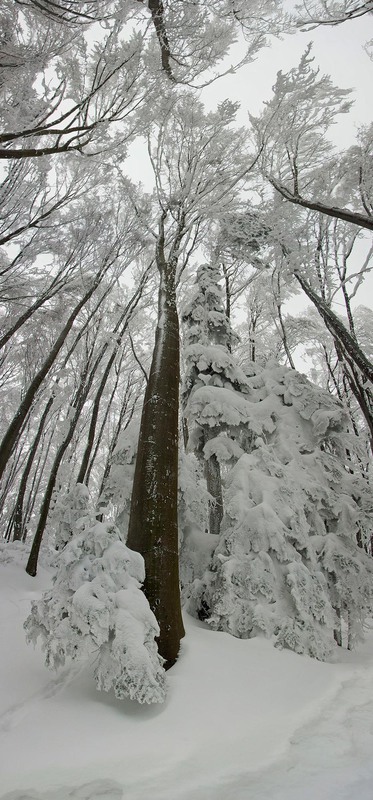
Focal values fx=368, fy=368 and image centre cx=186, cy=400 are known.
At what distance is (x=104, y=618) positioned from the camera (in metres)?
2.61

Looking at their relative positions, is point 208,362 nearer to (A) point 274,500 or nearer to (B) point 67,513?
(A) point 274,500

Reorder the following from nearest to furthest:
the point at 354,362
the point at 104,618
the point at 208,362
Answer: the point at 104,618, the point at 354,362, the point at 208,362

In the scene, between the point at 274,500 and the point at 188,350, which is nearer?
the point at 274,500

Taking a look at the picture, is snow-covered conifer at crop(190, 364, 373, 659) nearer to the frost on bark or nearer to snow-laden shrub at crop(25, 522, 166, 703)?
the frost on bark

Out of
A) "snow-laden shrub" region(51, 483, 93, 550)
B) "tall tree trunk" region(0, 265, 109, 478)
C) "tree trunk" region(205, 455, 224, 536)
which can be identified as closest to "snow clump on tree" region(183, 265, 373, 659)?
"tree trunk" region(205, 455, 224, 536)

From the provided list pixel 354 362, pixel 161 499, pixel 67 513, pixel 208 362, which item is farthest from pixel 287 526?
pixel 67 513

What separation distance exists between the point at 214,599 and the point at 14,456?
47.3 ft

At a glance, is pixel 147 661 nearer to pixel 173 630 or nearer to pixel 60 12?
pixel 173 630

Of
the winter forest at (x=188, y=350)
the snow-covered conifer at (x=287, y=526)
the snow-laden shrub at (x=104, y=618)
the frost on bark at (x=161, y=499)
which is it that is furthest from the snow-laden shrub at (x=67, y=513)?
the snow-laden shrub at (x=104, y=618)

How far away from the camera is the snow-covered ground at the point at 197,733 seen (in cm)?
172

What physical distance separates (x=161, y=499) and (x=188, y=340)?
17.3ft

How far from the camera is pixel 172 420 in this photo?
13.4 feet

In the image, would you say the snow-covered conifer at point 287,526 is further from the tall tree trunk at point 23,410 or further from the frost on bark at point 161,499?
the tall tree trunk at point 23,410

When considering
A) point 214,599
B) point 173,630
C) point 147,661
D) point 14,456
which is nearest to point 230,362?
point 214,599
